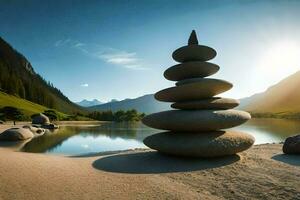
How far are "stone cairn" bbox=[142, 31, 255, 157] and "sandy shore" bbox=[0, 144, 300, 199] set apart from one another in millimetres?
729

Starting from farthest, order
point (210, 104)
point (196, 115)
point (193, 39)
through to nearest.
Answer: point (193, 39) < point (210, 104) < point (196, 115)

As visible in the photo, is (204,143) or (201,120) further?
(201,120)

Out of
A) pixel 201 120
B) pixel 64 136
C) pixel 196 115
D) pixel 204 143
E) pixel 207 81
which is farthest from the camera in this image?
pixel 64 136

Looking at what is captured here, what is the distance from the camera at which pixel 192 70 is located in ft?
48.8

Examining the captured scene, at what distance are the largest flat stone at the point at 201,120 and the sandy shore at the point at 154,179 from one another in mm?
1665

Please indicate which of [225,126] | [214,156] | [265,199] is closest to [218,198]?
[265,199]

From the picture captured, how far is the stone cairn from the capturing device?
12.4 metres

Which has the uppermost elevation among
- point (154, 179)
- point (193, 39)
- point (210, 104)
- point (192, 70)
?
point (193, 39)

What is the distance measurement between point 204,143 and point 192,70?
4662mm

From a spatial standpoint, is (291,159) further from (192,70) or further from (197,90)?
(192,70)

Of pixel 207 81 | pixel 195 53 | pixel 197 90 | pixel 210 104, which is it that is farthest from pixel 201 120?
pixel 195 53

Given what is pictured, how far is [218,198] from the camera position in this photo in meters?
7.63

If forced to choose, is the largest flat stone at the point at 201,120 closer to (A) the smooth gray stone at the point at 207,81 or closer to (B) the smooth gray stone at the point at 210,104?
(B) the smooth gray stone at the point at 210,104

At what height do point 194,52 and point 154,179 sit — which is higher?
point 194,52
